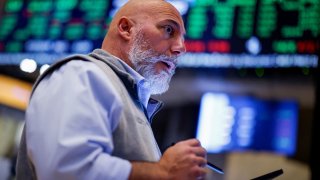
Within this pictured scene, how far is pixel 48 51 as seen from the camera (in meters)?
2.68

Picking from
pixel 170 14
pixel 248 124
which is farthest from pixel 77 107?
pixel 248 124

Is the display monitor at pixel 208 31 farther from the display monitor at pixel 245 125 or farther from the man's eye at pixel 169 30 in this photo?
the man's eye at pixel 169 30

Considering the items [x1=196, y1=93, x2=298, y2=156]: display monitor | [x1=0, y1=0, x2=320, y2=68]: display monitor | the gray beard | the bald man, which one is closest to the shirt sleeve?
the bald man

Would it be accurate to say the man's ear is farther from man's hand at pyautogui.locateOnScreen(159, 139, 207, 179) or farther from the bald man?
man's hand at pyautogui.locateOnScreen(159, 139, 207, 179)

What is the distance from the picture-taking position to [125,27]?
1.39m

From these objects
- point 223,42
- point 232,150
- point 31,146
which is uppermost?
point 223,42

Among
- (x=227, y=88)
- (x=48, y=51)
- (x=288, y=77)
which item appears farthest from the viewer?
(x=227, y=88)

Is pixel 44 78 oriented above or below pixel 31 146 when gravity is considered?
above

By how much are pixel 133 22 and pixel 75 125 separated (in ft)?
1.58

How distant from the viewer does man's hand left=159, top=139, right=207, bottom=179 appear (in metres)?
1.00

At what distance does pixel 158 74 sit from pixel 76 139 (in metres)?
0.46

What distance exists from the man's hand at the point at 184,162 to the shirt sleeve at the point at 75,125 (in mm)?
80

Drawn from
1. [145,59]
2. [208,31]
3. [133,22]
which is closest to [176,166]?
[145,59]

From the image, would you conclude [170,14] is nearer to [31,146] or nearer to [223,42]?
[31,146]
